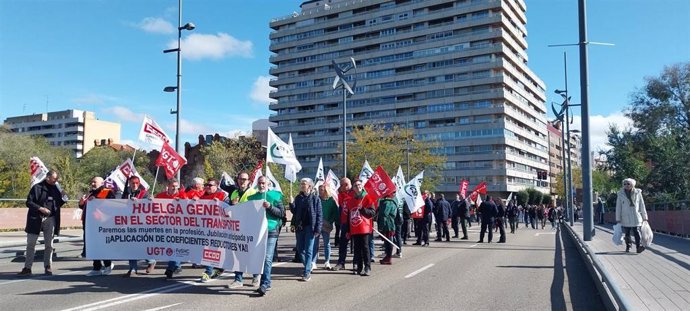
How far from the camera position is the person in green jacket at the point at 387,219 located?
1292 centimetres

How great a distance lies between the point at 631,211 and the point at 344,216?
21.4 feet

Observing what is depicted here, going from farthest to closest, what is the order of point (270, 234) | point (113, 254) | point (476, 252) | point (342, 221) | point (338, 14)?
point (338, 14)
point (476, 252)
point (342, 221)
point (113, 254)
point (270, 234)

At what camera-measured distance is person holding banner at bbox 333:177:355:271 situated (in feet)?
39.7

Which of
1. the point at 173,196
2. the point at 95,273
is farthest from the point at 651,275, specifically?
the point at 95,273

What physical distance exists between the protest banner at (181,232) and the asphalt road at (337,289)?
1.57ft

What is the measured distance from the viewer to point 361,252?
1126 centimetres

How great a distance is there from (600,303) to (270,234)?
517 cm

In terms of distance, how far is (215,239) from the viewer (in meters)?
9.71

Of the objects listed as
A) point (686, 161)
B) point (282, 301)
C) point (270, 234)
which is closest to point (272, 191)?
point (270, 234)

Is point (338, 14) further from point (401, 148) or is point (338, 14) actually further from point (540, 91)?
point (401, 148)

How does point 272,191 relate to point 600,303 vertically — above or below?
above

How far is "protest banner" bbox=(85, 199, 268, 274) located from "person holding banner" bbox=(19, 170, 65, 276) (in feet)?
2.73

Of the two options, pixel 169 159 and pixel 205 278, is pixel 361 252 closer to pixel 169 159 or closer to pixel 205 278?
pixel 205 278

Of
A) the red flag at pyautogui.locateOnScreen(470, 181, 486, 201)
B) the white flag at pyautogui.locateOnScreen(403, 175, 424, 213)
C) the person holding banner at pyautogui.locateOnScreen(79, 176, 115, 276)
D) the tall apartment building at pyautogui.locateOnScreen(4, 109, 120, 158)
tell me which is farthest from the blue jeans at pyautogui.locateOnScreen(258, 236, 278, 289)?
the tall apartment building at pyautogui.locateOnScreen(4, 109, 120, 158)
